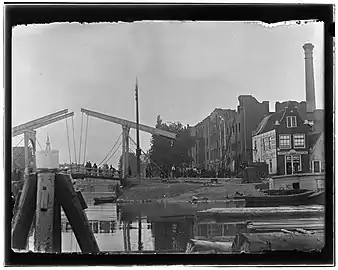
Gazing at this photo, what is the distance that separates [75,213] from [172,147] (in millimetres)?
308

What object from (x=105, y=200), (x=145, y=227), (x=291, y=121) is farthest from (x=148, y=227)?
(x=291, y=121)

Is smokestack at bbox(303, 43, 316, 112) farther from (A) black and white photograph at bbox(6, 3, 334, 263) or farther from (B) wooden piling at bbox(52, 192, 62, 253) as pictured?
(B) wooden piling at bbox(52, 192, 62, 253)

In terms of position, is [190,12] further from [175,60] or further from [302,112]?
[302,112]

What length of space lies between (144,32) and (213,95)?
9.6 inches

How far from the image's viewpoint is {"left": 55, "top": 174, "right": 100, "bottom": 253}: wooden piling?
1739mm

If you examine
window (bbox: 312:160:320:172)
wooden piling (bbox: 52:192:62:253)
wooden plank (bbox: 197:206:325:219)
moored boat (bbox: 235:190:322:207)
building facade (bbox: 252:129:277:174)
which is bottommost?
wooden piling (bbox: 52:192:62:253)

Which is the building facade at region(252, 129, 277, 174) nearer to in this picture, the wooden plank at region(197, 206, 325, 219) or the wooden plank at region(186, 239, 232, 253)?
the wooden plank at region(197, 206, 325, 219)

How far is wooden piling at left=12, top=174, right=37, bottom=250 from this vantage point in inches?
68.0

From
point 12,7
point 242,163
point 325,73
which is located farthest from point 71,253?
point 325,73

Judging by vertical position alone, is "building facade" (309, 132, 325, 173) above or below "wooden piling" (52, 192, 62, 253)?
above

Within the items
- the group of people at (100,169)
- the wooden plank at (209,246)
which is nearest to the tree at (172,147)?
the group of people at (100,169)

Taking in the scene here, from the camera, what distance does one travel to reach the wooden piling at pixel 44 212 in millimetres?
1733

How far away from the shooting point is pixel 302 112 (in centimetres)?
175

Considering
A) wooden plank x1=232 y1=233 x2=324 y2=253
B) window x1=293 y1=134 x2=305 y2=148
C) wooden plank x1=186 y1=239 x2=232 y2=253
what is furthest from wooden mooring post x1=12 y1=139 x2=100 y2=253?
window x1=293 y1=134 x2=305 y2=148
